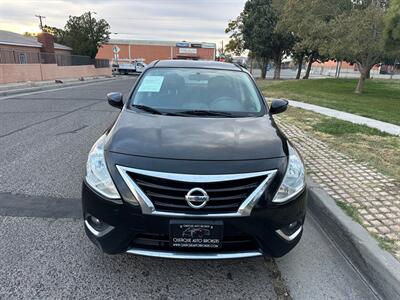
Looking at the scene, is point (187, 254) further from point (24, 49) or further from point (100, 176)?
point (24, 49)

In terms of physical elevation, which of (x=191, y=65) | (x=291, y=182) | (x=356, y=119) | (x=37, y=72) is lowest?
(x=37, y=72)

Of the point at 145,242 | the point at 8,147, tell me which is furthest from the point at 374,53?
the point at 145,242

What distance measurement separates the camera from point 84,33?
43438 millimetres

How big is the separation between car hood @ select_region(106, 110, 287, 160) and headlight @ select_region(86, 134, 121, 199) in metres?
0.13

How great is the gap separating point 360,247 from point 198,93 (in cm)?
228

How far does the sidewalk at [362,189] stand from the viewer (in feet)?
11.6

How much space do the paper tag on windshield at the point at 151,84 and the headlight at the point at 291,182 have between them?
184 centimetres

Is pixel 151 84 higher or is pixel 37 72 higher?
pixel 151 84

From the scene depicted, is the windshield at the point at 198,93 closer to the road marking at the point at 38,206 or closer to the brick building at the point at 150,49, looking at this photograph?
the road marking at the point at 38,206

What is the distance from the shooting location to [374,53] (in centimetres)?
1880

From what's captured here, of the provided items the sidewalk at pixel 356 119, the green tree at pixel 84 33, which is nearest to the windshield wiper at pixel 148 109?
the sidewalk at pixel 356 119

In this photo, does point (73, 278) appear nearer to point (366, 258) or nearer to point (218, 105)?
point (218, 105)

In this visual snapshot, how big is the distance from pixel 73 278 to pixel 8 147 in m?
4.62

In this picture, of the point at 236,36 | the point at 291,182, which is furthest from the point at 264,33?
the point at 291,182
